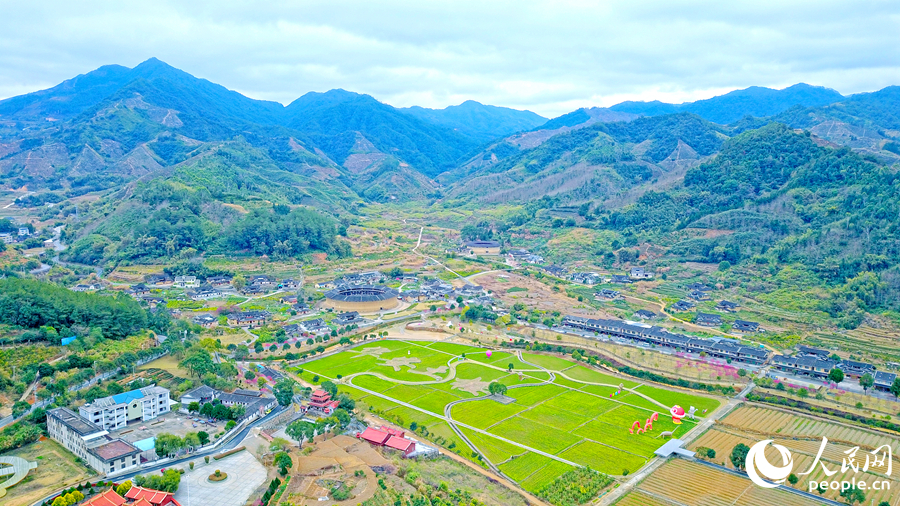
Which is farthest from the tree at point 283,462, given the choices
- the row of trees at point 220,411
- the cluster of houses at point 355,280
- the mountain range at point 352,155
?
the mountain range at point 352,155

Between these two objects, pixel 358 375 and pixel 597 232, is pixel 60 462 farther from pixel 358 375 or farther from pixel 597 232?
pixel 597 232

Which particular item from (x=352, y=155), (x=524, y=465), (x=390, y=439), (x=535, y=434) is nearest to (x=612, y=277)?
(x=535, y=434)

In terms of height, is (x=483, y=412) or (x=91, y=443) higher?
(x=91, y=443)

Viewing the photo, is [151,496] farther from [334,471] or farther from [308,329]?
[308,329]

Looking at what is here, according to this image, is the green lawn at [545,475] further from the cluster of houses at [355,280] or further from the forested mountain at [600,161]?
the forested mountain at [600,161]

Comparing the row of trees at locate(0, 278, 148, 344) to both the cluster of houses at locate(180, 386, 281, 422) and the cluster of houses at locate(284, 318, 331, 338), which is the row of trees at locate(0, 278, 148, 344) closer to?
the cluster of houses at locate(284, 318, 331, 338)

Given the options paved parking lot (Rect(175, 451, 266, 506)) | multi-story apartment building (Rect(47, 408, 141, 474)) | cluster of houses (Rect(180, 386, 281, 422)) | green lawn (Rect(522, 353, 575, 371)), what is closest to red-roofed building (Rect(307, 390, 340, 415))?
cluster of houses (Rect(180, 386, 281, 422))
